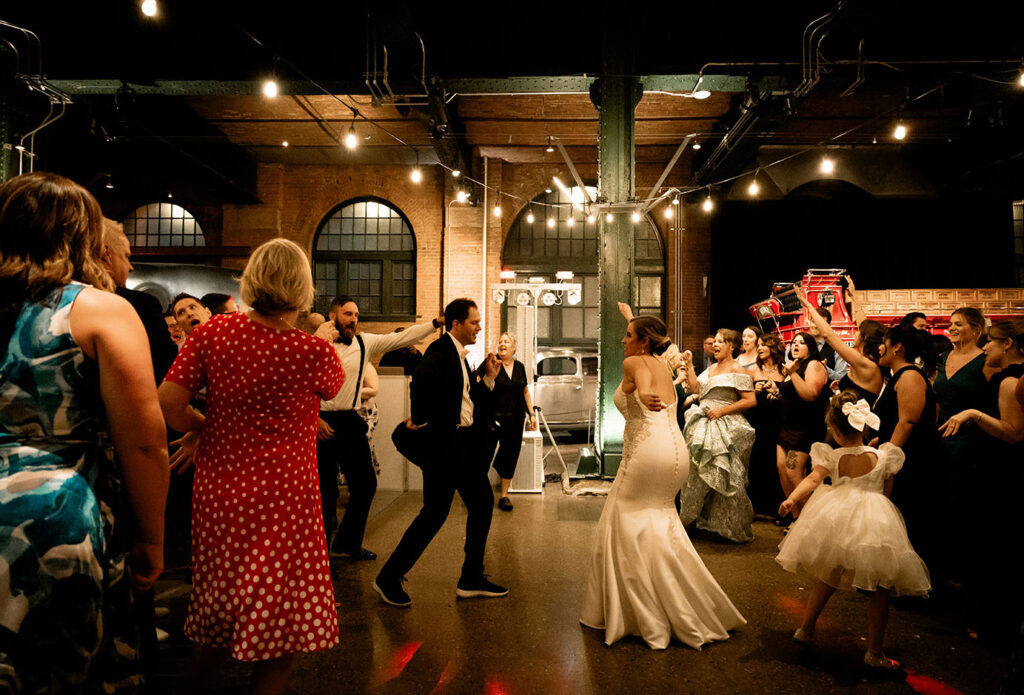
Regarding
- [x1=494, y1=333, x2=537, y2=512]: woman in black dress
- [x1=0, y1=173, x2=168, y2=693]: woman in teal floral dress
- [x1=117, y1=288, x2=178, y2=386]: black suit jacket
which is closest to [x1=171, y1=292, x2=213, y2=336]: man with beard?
[x1=117, y1=288, x2=178, y2=386]: black suit jacket

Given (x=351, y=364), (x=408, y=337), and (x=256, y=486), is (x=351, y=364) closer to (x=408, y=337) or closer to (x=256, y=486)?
(x=408, y=337)

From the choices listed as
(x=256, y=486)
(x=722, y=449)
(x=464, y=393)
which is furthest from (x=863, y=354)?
(x=256, y=486)

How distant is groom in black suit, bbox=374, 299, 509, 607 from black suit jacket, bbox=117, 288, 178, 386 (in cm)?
138

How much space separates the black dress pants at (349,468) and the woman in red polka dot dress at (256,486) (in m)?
2.38

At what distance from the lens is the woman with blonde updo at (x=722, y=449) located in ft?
17.7

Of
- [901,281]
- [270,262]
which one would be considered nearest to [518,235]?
[901,281]

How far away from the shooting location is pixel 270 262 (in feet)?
6.81

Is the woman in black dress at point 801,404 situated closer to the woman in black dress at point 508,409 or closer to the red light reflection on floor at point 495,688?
the woman in black dress at point 508,409

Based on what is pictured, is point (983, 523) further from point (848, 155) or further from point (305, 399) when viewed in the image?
point (848, 155)

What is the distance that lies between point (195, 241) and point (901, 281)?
15.6m

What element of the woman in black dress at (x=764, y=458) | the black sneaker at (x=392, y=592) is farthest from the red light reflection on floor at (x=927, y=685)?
the woman in black dress at (x=764, y=458)

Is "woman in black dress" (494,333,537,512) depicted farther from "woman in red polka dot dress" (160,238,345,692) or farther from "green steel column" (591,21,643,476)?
"woman in red polka dot dress" (160,238,345,692)

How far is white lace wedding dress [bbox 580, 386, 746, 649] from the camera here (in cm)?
328

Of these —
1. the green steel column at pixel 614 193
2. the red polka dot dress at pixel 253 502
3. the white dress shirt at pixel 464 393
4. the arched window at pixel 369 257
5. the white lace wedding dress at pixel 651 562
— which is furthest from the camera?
the arched window at pixel 369 257
